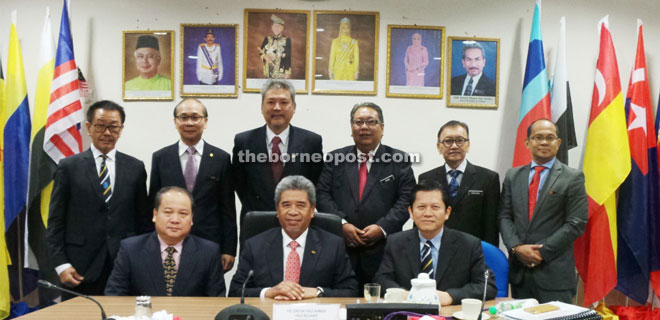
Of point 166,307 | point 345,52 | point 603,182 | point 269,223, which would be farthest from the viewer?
point 345,52

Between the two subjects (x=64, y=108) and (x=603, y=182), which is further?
(x=64, y=108)

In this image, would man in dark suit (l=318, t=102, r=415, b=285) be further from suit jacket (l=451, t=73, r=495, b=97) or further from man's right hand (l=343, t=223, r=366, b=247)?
suit jacket (l=451, t=73, r=495, b=97)

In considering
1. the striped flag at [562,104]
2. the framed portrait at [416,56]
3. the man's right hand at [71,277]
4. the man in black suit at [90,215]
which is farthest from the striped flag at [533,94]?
the man's right hand at [71,277]

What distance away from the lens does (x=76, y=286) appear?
9.51 ft

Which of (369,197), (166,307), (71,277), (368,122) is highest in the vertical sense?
(368,122)

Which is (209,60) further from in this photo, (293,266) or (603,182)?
(603,182)

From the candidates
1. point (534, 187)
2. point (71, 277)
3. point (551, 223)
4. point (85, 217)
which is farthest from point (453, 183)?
point (71, 277)

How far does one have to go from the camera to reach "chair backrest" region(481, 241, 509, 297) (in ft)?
7.88

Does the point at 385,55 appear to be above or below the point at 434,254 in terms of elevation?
above

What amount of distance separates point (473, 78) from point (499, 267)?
2037 mm

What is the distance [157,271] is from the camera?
7.52 ft

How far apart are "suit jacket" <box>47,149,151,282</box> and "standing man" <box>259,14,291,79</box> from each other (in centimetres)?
161

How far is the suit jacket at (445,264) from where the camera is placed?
2.29 meters

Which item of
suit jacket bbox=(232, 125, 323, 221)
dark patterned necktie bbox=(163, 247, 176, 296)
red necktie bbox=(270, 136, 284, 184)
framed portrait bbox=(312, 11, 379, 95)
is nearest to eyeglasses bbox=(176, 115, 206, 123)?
suit jacket bbox=(232, 125, 323, 221)
